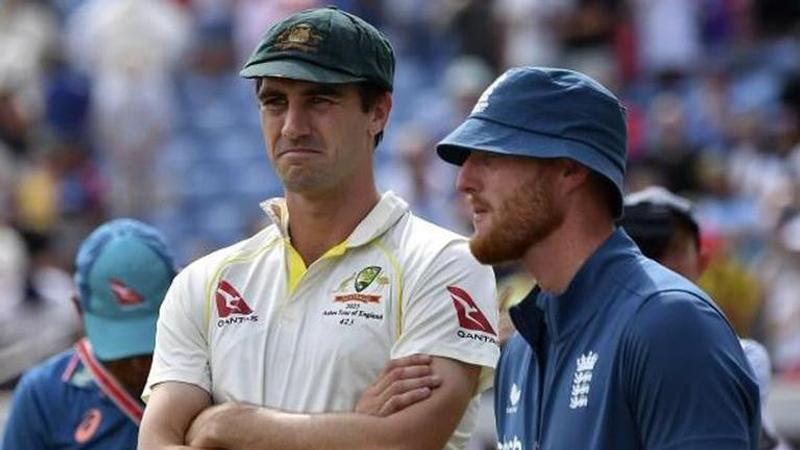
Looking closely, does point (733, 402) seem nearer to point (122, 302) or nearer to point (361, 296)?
point (361, 296)

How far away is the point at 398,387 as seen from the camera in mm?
4766

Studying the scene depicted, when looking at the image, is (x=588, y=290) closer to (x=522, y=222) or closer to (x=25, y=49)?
(x=522, y=222)

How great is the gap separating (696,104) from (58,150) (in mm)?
5164

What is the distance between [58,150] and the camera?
55.2 ft

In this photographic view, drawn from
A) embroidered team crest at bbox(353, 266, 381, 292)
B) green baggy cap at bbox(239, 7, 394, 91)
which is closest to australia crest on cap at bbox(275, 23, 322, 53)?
green baggy cap at bbox(239, 7, 394, 91)

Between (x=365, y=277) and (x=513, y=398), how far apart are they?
593 millimetres

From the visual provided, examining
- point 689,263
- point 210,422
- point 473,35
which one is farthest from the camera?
point 473,35

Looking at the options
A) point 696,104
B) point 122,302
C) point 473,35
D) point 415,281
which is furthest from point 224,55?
point 415,281

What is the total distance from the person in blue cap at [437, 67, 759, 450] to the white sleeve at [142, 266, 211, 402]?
841 mm

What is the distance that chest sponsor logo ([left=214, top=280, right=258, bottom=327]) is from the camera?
4.95 metres

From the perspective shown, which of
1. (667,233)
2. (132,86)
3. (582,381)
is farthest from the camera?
(132,86)

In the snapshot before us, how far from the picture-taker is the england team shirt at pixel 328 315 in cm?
482

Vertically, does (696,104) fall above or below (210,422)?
below

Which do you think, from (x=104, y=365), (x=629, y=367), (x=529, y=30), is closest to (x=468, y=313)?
(x=629, y=367)
